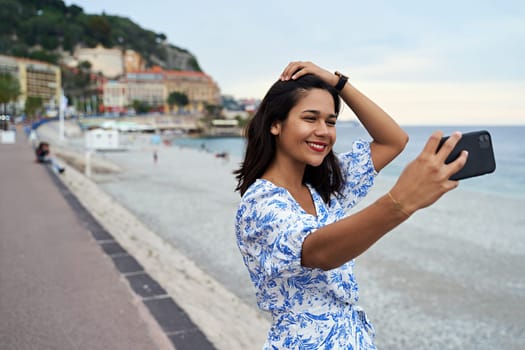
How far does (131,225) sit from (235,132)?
100475 mm

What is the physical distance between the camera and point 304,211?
1.37 metres

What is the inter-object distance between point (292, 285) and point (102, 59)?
12879 centimetres

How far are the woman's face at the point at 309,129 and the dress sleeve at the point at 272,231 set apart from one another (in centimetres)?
14

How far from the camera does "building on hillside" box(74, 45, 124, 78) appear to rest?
395ft

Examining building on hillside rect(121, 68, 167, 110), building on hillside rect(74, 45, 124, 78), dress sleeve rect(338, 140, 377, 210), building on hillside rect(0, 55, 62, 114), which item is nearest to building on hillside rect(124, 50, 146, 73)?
building on hillside rect(74, 45, 124, 78)

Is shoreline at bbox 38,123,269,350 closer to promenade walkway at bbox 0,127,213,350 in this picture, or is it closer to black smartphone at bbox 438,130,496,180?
promenade walkway at bbox 0,127,213,350

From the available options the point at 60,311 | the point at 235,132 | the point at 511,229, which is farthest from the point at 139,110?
the point at 60,311

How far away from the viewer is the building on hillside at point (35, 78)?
83125mm

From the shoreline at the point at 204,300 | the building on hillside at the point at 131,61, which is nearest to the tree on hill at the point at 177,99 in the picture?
the building on hillside at the point at 131,61

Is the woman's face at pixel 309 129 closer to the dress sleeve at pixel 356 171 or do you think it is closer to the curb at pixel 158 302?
the dress sleeve at pixel 356 171

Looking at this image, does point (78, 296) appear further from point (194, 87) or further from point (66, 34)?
point (66, 34)

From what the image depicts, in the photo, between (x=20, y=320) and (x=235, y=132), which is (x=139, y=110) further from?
(x=20, y=320)

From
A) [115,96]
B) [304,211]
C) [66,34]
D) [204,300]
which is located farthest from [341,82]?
[66,34]

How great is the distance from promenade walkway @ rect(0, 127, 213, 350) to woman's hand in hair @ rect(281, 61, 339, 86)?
2.19 m
